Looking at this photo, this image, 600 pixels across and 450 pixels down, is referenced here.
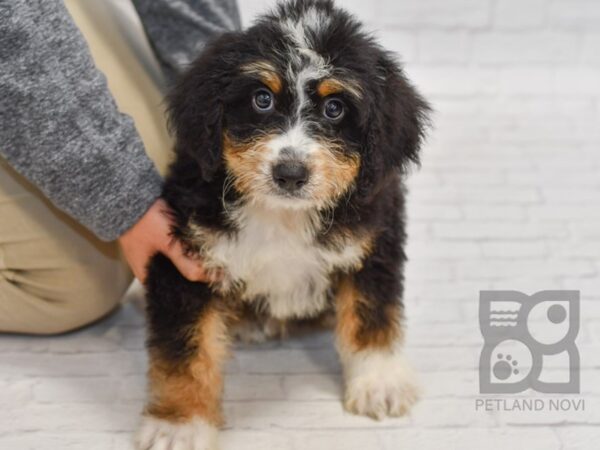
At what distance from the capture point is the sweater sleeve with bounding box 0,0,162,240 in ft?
8.23

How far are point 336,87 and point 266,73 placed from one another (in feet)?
0.59

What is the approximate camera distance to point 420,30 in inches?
198

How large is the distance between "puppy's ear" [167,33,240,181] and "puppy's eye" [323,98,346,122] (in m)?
0.26

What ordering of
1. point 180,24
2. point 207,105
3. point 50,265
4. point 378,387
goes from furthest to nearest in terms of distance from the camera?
point 180,24, point 50,265, point 378,387, point 207,105

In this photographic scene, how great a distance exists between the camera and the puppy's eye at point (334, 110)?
2359mm

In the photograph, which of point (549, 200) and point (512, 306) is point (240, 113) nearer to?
point (512, 306)

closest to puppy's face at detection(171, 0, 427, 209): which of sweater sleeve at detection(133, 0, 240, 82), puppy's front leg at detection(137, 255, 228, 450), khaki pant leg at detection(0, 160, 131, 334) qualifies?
puppy's front leg at detection(137, 255, 228, 450)

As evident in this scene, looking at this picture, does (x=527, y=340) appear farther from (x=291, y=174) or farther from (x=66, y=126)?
(x=66, y=126)

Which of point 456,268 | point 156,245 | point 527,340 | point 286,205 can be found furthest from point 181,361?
point 456,268

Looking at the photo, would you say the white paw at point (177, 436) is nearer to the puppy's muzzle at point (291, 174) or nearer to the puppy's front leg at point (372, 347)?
the puppy's front leg at point (372, 347)

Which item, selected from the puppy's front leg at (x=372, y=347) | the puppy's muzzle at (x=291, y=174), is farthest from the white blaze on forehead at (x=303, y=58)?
the puppy's front leg at (x=372, y=347)

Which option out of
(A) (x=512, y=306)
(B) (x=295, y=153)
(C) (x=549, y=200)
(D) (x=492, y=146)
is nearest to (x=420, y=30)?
(D) (x=492, y=146)

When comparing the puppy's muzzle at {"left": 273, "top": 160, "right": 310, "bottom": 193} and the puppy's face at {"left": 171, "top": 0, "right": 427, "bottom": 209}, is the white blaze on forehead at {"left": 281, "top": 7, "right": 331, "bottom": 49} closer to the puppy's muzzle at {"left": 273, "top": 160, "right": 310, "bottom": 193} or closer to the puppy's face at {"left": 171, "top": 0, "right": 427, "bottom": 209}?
the puppy's face at {"left": 171, "top": 0, "right": 427, "bottom": 209}

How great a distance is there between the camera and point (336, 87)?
2322 millimetres
